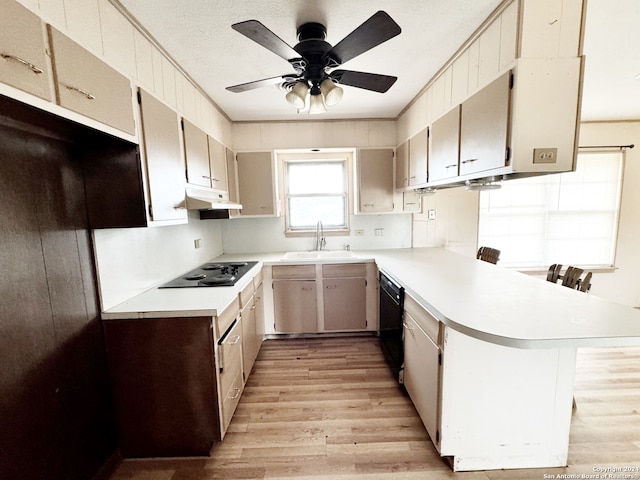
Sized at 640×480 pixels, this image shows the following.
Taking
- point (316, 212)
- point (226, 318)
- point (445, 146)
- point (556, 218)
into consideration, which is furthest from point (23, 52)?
point (556, 218)

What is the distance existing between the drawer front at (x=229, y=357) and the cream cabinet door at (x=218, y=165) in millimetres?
1341

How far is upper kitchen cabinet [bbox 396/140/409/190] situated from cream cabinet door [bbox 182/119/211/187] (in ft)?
6.55

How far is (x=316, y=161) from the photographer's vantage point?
348cm

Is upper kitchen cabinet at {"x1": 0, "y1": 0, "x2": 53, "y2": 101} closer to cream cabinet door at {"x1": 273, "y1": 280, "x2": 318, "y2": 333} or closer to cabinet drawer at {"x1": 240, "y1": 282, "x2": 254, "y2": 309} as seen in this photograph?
cabinet drawer at {"x1": 240, "y1": 282, "x2": 254, "y2": 309}

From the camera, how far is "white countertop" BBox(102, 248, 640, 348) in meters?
1.11

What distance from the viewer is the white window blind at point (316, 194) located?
139 inches

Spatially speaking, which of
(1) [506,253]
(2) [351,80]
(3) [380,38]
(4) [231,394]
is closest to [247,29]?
(3) [380,38]

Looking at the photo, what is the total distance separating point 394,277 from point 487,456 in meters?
1.18

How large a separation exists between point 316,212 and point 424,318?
7.19ft

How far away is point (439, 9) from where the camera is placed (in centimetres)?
146

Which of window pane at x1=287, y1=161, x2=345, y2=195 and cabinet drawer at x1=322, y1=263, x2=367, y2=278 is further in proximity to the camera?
window pane at x1=287, y1=161, x2=345, y2=195

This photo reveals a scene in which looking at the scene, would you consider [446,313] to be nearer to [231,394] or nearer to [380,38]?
[380,38]

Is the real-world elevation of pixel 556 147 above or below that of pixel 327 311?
above

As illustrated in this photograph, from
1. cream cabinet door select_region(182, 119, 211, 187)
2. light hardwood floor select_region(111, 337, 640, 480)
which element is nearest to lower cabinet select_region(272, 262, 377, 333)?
light hardwood floor select_region(111, 337, 640, 480)
